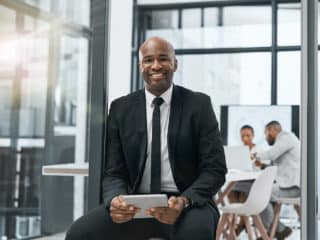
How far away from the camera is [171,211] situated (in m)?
1.90

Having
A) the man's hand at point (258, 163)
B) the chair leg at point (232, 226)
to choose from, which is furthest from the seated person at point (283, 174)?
the man's hand at point (258, 163)

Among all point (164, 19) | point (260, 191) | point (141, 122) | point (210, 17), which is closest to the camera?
point (141, 122)

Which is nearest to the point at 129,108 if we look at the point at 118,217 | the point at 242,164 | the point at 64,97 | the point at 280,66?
the point at 118,217

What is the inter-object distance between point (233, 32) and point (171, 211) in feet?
17.0

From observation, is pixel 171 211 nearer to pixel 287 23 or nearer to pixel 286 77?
pixel 286 77

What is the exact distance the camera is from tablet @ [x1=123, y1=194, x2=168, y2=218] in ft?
6.14

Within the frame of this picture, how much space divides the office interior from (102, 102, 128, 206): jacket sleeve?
0.12m

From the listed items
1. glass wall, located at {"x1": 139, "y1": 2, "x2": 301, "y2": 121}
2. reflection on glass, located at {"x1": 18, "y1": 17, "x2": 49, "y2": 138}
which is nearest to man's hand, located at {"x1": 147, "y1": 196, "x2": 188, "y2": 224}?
reflection on glass, located at {"x1": 18, "y1": 17, "x2": 49, "y2": 138}

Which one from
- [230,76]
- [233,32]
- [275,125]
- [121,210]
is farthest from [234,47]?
[121,210]

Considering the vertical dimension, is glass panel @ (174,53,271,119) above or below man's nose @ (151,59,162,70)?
above

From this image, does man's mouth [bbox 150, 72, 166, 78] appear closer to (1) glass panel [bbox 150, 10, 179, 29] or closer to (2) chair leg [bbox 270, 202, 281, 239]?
(2) chair leg [bbox 270, 202, 281, 239]

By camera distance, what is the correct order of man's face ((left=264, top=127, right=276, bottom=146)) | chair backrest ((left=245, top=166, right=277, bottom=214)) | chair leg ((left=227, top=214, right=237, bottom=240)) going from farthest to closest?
man's face ((left=264, top=127, right=276, bottom=146)) < chair leg ((left=227, top=214, right=237, bottom=240)) < chair backrest ((left=245, top=166, right=277, bottom=214))

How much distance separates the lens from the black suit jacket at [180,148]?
2.02 m

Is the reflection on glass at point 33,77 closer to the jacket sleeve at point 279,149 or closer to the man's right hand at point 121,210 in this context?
the jacket sleeve at point 279,149
